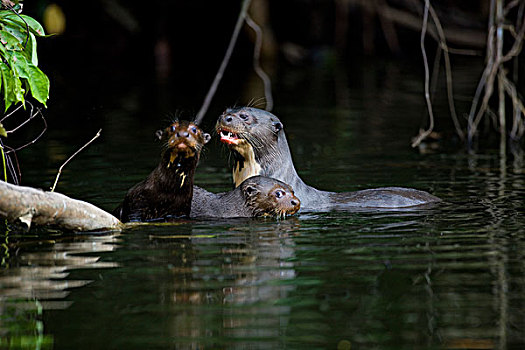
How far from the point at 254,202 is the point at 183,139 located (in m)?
0.69

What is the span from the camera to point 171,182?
5.89m

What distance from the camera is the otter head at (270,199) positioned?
19.7 ft

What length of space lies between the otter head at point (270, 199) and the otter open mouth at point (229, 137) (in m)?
0.51

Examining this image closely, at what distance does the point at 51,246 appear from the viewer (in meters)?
5.05

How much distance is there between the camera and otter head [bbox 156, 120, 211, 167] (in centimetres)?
564

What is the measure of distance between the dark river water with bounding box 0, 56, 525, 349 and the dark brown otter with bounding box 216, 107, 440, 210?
0.67 ft

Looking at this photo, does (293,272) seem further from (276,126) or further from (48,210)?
(276,126)

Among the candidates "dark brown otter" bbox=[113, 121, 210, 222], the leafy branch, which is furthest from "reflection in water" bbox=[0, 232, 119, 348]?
the leafy branch

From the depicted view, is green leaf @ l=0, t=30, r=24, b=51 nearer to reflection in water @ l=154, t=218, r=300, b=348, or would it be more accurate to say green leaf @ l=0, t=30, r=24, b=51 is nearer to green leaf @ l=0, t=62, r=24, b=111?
green leaf @ l=0, t=62, r=24, b=111

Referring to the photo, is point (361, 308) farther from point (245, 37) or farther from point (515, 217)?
point (245, 37)

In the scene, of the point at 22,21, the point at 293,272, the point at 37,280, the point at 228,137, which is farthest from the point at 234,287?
the point at 228,137

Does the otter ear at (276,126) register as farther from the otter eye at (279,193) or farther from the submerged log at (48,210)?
the submerged log at (48,210)

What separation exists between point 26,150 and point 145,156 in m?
1.30

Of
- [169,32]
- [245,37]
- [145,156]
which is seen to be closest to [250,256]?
[145,156]
